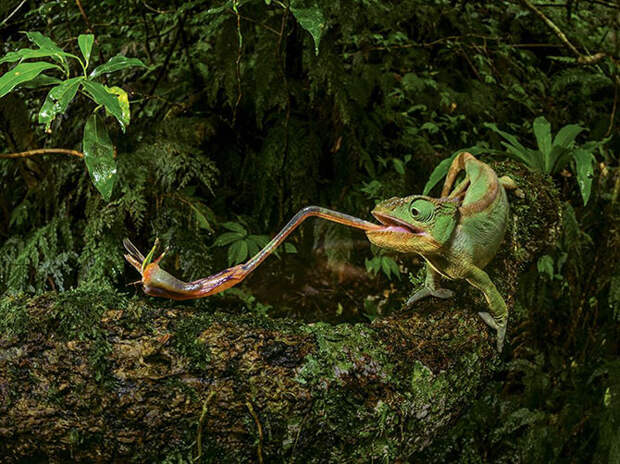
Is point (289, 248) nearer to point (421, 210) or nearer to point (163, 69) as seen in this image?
point (163, 69)

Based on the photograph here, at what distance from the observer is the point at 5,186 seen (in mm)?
2828

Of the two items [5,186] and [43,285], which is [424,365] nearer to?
[43,285]

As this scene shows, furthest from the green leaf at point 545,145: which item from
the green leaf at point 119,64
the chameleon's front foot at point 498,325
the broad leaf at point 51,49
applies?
the broad leaf at point 51,49

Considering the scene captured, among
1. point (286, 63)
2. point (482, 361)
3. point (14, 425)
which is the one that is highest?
point (286, 63)

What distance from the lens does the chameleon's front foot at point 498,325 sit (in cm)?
172

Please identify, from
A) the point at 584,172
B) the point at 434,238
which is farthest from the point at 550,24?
the point at 434,238

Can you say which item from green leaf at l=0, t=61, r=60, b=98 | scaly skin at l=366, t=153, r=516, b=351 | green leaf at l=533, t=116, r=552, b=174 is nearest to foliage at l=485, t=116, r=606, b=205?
green leaf at l=533, t=116, r=552, b=174

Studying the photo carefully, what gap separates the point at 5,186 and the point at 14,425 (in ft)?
6.79

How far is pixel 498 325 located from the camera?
5.67 ft

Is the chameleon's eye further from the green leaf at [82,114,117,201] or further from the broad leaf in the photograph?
the broad leaf

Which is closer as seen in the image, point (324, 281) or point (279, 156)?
point (279, 156)

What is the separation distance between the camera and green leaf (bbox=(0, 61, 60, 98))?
148 centimetres

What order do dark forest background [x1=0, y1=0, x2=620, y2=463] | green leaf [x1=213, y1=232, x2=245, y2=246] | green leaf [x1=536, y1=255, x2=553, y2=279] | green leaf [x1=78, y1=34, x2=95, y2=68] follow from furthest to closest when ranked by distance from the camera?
green leaf [x1=536, y1=255, x2=553, y2=279] → green leaf [x1=213, y1=232, x2=245, y2=246] → dark forest background [x1=0, y1=0, x2=620, y2=463] → green leaf [x1=78, y1=34, x2=95, y2=68]

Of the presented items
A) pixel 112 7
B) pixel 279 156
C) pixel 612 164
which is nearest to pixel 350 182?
pixel 279 156
